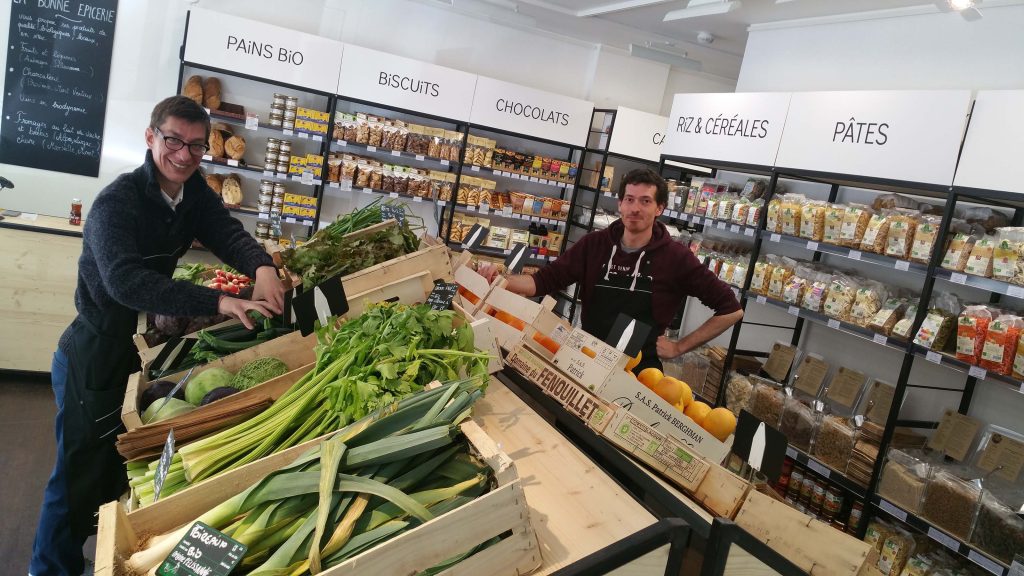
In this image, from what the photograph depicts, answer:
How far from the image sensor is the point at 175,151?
7.11 ft

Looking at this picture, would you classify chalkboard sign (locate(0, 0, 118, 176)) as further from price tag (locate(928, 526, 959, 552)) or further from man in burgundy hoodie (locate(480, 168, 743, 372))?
price tag (locate(928, 526, 959, 552))

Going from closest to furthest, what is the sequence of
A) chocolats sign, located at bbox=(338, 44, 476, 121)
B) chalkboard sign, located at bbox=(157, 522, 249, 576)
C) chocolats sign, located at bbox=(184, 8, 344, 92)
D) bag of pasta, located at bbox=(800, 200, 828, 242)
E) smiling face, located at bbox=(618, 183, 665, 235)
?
1. chalkboard sign, located at bbox=(157, 522, 249, 576)
2. smiling face, located at bbox=(618, 183, 665, 235)
3. bag of pasta, located at bbox=(800, 200, 828, 242)
4. chocolats sign, located at bbox=(184, 8, 344, 92)
5. chocolats sign, located at bbox=(338, 44, 476, 121)

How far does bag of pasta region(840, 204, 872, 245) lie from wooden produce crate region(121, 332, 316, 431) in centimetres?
290

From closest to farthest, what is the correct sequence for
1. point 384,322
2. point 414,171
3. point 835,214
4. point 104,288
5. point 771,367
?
point 384,322 → point 104,288 → point 835,214 → point 771,367 → point 414,171

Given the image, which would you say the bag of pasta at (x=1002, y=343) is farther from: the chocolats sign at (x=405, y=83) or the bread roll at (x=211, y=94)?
the bread roll at (x=211, y=94)

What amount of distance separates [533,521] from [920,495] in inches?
98.1

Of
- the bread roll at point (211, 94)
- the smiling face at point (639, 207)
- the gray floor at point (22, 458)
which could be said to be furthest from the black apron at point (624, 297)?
the bread roll at point (211, 94)

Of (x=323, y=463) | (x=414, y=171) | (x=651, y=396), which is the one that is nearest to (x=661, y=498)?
(x=651, y=396)

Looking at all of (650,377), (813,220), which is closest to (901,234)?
(813,220)

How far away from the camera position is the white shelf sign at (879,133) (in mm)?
3275

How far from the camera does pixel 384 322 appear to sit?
1.80m

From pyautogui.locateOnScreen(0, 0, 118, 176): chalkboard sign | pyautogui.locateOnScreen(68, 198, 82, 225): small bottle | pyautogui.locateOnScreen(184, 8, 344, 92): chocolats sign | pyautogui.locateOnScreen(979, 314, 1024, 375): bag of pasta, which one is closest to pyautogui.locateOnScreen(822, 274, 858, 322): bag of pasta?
pyautogui.locateOnScreen(979, 314, 1024, 375): bag of pasta

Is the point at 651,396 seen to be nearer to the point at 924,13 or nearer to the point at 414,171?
the point at 924,13

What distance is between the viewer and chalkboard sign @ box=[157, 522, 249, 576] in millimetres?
1160
